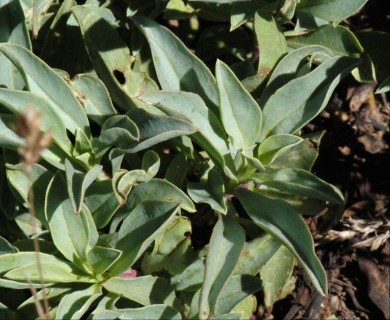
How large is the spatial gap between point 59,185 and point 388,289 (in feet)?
4.58

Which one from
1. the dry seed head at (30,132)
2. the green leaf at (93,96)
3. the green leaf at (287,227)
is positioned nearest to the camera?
the dry seed head at (30,132)

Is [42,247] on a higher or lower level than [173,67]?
lower

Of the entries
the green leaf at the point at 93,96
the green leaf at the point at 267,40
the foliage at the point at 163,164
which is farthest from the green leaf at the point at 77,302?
the green leaf at the point at 267,40

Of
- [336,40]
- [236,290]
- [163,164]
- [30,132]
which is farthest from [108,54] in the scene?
[30,132]

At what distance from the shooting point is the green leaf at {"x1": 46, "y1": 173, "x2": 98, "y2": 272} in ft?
6.54

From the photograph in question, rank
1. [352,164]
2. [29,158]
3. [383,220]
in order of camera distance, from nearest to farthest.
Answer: [29,158], [383,220], [352,164]

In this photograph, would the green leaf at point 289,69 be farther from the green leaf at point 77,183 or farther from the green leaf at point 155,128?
the green leaf at point 77,183

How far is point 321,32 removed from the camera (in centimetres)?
238

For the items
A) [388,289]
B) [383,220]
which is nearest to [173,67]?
[383,220]

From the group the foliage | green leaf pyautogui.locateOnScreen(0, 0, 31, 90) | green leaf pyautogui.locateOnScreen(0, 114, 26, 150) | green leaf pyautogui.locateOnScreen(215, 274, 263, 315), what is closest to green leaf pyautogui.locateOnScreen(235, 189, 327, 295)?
the foliage

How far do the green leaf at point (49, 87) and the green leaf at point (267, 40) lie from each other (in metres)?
0.63

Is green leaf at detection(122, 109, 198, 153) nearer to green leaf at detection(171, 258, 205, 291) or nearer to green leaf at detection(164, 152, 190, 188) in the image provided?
green leaf at detection(164, 152, 190, 188)

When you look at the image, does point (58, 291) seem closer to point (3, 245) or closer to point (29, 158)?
point (3, 245)

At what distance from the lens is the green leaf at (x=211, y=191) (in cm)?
202
